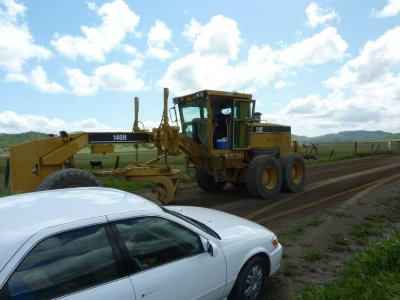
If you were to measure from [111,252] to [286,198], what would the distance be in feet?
25.5

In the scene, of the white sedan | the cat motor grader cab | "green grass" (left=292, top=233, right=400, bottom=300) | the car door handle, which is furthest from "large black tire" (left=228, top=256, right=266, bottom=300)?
the cat motor grader cab

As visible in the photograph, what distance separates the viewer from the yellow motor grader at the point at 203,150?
271 inches

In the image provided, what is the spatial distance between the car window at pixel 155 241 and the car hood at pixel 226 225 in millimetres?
585

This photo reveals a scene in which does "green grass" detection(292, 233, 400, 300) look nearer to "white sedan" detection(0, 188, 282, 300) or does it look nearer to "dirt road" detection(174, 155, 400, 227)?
"white sedan" detection(0, 188, 282, 300)

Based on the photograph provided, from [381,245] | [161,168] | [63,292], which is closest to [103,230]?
[63,292]

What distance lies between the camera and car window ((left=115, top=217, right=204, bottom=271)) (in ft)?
9.75

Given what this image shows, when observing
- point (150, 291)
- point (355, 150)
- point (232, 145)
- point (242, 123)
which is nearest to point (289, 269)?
point (150, 291)

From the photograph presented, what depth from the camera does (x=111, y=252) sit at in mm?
2801

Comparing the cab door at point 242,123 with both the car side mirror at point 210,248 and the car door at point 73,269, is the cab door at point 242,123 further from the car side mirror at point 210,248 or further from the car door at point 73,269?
the car door at point 73,269

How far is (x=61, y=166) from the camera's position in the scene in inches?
280

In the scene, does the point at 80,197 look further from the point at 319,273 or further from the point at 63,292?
the point at 319,273

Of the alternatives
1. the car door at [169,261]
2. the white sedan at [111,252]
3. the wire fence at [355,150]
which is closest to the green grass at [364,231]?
the white sedan at [111,252]

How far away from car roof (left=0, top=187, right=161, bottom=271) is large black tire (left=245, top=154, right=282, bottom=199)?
21.0ft

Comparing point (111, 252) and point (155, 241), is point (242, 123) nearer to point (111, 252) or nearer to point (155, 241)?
point (155, 241)
